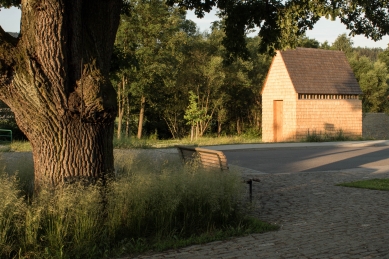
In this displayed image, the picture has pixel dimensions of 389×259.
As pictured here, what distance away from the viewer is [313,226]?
743 cm

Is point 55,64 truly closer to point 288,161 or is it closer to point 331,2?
point 331,2

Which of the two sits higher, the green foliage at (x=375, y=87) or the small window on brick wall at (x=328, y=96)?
the green foliage at (x=375, y=87)

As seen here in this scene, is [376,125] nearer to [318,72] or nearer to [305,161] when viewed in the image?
[318,72]

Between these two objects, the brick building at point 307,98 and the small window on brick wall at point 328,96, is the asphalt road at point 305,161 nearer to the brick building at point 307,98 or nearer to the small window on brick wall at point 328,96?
the brick building at point 307,98

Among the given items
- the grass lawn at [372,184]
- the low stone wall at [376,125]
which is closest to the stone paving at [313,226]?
the grass lawn at [372,184]

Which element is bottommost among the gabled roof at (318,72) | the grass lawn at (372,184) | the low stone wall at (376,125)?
the grass lawn at (372,184)

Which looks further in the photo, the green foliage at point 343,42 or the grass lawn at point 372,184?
the green foliage at point 343,42

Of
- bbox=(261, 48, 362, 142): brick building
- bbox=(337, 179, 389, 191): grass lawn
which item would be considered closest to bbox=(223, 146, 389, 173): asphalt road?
bbox=(337, 179, 389, 191): grass lawn

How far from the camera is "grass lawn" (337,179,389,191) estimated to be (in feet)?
36.4

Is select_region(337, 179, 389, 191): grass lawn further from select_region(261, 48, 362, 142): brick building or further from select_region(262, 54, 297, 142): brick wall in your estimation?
select_region(262, 54, 297, 142): brick wall

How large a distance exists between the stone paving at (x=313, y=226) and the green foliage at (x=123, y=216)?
0.38 metres

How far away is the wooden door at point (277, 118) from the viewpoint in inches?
1366

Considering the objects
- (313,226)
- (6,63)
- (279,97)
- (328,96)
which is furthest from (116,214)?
(328,96)

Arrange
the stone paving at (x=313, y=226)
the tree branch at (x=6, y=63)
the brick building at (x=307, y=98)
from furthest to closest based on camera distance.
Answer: the brick building at (x=307, y=98), the tree branch at (x=6, y=63), the stone paving at (x=313, y=226)
